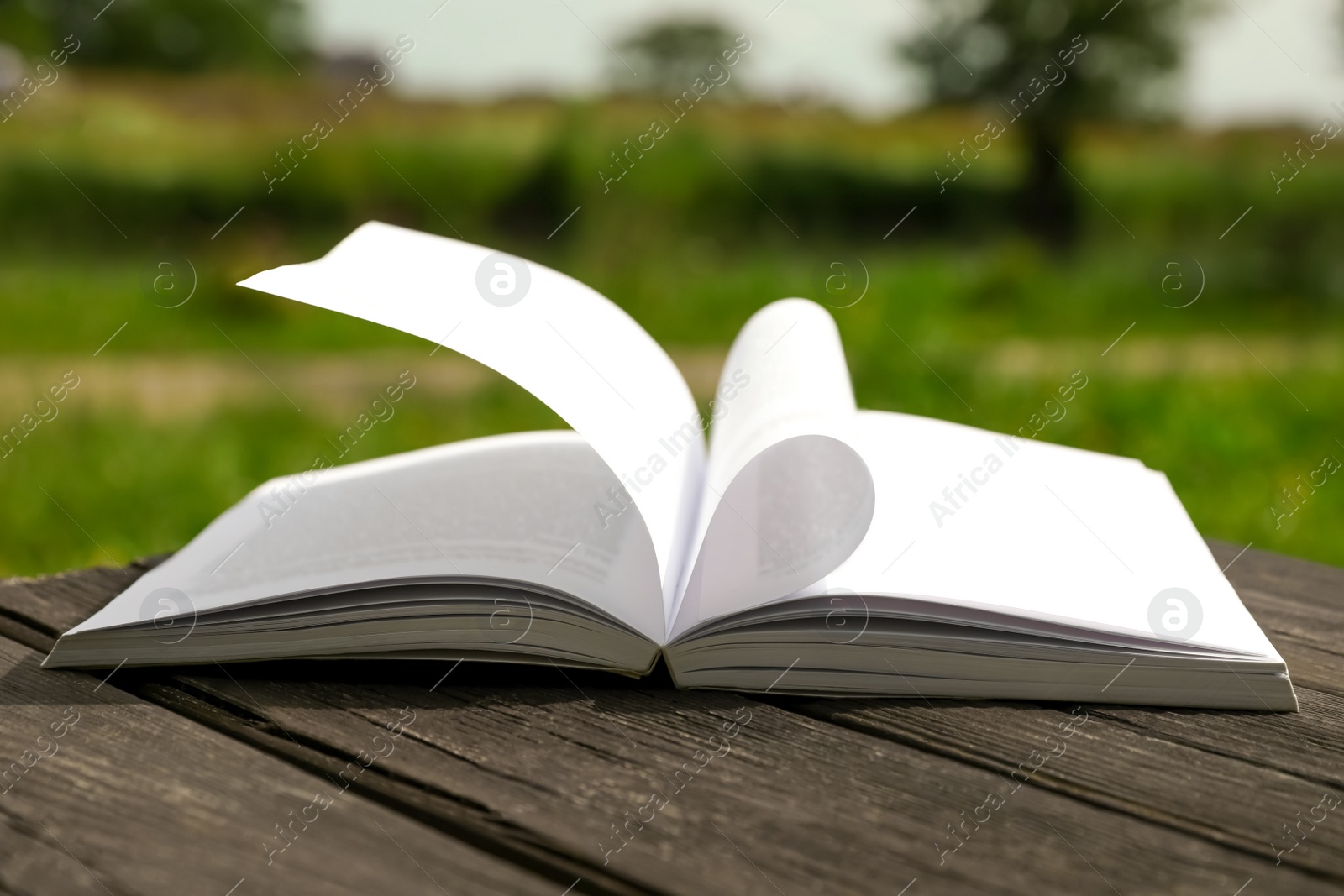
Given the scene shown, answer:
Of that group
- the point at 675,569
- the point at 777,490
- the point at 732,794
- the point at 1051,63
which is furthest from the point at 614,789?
the point at 1051,63

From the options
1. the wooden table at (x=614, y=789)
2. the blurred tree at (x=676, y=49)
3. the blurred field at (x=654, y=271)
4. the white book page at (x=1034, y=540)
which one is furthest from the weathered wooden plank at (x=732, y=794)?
the blurred tree at (x=676, y=49)

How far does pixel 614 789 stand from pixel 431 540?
330mm

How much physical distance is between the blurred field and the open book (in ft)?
7.30

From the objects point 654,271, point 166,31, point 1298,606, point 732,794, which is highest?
point 166,31

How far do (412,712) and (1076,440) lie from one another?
Answer: 10.5 ft

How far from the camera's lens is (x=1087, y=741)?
0.88 m

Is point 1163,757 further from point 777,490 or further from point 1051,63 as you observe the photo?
point 1051,63

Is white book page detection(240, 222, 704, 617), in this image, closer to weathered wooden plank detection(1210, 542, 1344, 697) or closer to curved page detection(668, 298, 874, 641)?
curved page detection(668, 298, 874, 641)

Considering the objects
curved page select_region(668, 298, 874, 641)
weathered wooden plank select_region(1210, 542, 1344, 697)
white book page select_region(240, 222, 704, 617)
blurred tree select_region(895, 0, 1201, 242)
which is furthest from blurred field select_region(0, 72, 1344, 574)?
curved page select_region(668, 298, 874, 641)

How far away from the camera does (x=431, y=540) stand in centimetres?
104

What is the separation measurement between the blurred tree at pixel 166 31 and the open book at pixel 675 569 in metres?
7.13

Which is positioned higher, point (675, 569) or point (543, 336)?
point (543, 336)

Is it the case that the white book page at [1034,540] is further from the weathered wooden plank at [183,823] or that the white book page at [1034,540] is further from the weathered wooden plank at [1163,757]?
the weathered wooden plank at [183,823]

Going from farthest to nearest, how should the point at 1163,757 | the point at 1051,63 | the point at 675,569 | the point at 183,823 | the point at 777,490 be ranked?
the point at 1051,63 → the point at 777,490 → the point at 675,569 → the point at 1163,757 → the point at 183,823
